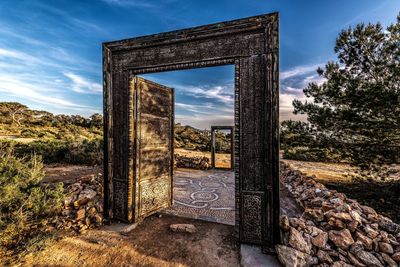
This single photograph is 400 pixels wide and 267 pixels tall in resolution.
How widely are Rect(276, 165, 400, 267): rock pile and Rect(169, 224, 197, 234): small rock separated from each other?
5.30 ft

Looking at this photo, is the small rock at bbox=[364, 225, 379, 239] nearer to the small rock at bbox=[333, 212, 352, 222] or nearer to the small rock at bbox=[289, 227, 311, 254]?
the small rock at bbox=[333, 212, 352, 222]

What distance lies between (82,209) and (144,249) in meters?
1.76

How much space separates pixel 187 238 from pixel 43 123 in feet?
99.0

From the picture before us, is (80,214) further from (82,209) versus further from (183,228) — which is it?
(183,228)

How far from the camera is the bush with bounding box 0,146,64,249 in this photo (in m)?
2.82

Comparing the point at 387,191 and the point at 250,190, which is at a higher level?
the point at 250,190

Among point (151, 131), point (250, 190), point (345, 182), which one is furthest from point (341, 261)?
point (345, 182)

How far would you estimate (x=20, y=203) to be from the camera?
3.03 m

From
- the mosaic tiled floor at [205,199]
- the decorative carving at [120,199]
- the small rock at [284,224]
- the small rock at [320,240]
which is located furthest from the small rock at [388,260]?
the decorative carving at [120,199]

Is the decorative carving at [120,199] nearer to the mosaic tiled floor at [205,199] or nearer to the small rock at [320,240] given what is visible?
the mosaic tiled floor at [205,199]

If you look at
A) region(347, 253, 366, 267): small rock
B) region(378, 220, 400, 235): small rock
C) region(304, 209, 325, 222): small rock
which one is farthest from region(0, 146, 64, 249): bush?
region(378, 220, 400, 235): small rock

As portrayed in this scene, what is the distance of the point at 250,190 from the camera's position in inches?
125

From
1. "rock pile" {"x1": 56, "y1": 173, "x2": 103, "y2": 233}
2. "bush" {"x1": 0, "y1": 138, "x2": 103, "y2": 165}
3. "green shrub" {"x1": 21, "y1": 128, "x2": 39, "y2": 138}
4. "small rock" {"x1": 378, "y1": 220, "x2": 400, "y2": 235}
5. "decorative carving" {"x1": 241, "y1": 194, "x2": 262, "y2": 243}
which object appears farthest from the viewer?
"green shrub" {"x1": 21, "y1": 128, "x2": 39, "y2": 138}

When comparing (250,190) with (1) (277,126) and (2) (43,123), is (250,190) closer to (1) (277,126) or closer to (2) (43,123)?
(1) (277,126)
